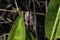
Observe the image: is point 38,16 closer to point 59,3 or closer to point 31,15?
point 31,15

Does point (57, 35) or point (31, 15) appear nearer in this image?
point (57, 35)

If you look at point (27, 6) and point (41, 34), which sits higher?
point (27, 6)

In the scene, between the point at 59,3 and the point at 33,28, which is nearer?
the point at 59,3

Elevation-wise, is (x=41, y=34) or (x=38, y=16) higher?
(x=38, y=16)

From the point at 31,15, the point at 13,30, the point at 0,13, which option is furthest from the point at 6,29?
the point at 13,30

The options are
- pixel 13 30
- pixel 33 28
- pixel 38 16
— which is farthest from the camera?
pixel 38 16

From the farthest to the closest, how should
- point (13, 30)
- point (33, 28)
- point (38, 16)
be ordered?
point (38, 16)
point (33, 28)
point (13, 30)

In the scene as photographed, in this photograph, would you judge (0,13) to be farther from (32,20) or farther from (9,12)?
(32,20)

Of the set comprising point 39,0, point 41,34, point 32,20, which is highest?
point 39,0

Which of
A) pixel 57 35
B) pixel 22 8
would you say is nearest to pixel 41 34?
pixel 22 8
